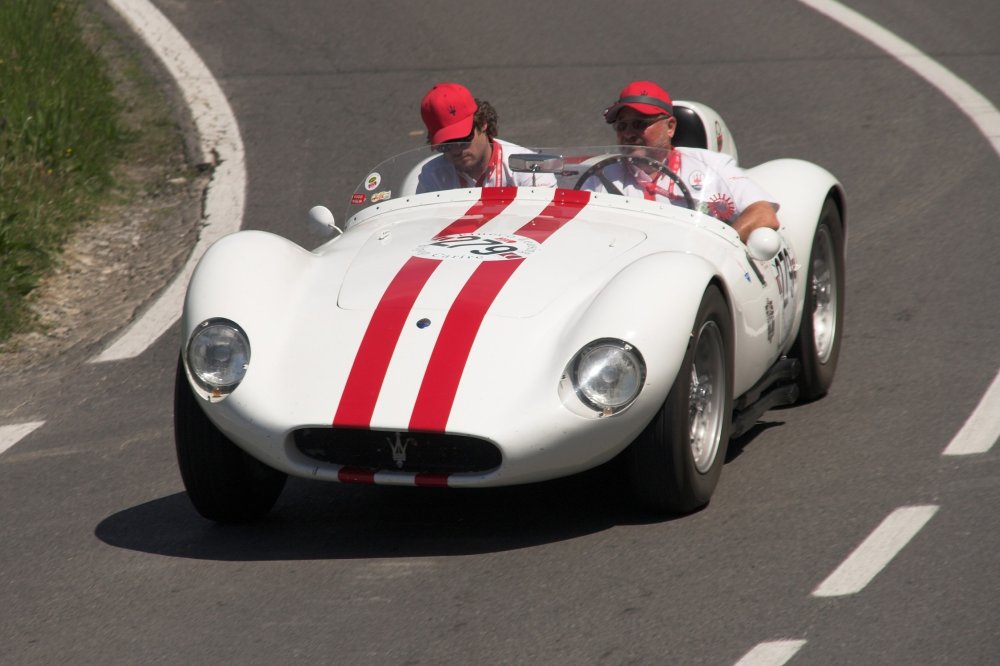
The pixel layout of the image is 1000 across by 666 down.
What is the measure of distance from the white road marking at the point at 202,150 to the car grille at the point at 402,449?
3003mm

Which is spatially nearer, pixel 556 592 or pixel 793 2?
pixel 556 592

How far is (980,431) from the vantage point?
6172mm

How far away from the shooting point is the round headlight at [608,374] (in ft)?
16.7

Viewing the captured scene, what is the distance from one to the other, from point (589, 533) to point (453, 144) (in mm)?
2063

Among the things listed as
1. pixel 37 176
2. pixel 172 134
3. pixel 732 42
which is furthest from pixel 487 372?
pixel 732 42

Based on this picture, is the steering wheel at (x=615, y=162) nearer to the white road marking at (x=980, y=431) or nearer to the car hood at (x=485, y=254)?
the car hood at (x=485, y=254)

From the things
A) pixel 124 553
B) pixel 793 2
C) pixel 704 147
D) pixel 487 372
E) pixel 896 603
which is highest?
pixel 793 2

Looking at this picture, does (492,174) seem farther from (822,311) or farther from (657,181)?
(822,311)

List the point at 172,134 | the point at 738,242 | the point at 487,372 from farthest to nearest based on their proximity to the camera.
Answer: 1. the point at 172,134
2. the point at 738,242
3. the point at 487,372

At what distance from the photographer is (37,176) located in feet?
→ 32.2

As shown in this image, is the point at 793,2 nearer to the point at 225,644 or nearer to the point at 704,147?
the point at 704,147

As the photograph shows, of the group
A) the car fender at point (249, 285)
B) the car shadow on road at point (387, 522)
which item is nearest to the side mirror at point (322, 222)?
the car fender at point (249, 285)

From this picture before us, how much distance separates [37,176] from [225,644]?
5830 millimetres

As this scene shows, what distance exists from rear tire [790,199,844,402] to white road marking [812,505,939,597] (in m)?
1.45
